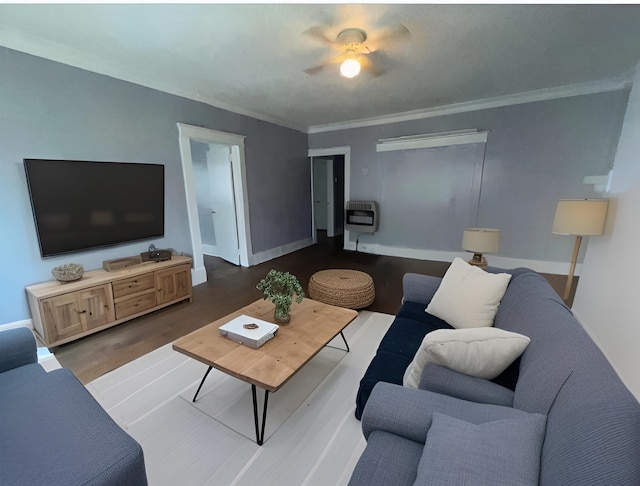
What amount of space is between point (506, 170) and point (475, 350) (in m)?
4.05

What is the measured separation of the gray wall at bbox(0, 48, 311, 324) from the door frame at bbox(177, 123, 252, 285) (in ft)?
0.27

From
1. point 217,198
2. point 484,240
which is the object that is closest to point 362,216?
point 217,198

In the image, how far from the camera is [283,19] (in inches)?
80.1

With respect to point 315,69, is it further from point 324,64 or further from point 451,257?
point 451,257

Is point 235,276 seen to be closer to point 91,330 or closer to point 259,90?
point 91,330

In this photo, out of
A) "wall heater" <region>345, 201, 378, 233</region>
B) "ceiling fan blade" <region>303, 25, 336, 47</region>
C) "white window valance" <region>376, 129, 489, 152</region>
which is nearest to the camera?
"ceiling fan blade" <region>303, 25, 336, 47</region>

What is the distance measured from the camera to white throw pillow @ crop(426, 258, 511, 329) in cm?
177

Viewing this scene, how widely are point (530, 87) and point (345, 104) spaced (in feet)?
7.94

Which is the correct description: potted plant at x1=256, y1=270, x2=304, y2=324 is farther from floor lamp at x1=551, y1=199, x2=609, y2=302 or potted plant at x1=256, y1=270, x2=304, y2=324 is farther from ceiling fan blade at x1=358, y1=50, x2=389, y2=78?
floor lamp at x1=551, y1=199, x2=609, y2=302

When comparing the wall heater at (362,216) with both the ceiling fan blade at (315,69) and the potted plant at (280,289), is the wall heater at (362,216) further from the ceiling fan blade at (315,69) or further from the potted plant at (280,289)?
the potted plant at (280,289)

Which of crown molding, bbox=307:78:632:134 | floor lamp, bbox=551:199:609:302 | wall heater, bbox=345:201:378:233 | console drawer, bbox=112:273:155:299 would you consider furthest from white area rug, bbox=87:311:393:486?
crown molding, bbox=307:78:632:134

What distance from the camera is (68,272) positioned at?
2531mm

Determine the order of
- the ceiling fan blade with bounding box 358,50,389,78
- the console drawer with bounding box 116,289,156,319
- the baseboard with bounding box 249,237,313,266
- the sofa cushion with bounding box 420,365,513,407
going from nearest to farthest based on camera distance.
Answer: the sofa cushion with bounding box 420,365,513,407
the ceiling fan blade with bounding box 358,50,389,78
the console drawer with bounding box 116,289,156,319
the baseboard with bounding box 249,237,313,266

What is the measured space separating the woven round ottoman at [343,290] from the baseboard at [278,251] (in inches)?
80.8
